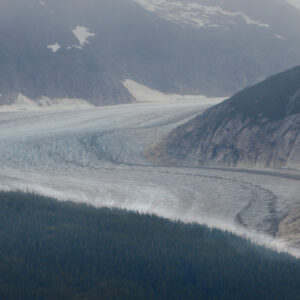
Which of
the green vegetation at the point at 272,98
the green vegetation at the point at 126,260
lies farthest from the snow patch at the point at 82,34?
the green vegetation at the point at 126,260

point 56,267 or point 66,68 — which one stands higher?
point 56,267

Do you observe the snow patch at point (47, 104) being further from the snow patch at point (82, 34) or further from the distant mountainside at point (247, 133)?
the distant mountainside at point (247, 133)

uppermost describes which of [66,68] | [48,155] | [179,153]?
[179,153]

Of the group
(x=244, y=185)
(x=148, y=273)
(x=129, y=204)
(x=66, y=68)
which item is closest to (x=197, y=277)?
(x=148, y=273)

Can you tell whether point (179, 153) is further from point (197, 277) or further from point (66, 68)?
point (66, 68)

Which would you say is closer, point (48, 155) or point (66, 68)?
point (48, 155)

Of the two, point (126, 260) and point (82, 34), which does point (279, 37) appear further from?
point (126, 260)
